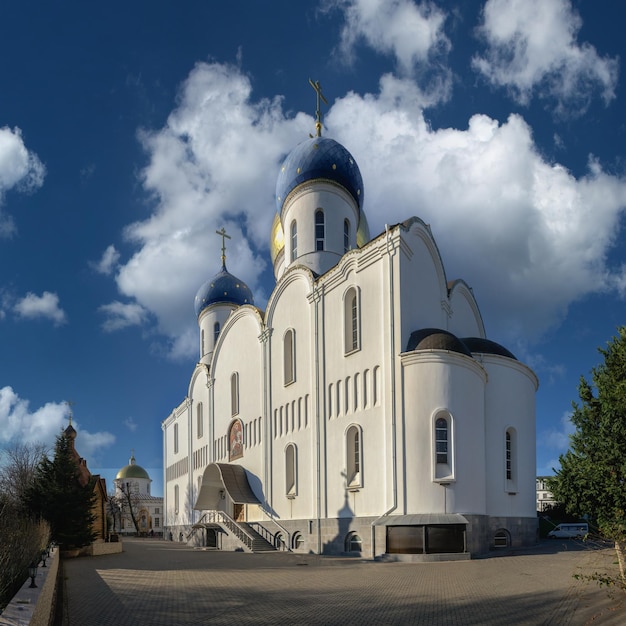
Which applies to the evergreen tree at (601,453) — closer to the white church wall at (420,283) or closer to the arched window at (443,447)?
the arched window at (443,447)

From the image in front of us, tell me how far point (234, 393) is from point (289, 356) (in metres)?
6.89

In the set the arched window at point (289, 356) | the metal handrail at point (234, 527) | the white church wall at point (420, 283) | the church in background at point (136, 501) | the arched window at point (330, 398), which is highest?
the white church wall at point (420, 283)

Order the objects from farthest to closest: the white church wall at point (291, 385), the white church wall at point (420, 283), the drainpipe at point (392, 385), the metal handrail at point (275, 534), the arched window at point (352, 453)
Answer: the metal handrail at point (275, 534) < the white church wall at point (291, 385) < the arched window at point (352, 453) < the white church wall at point (420, 283) < the drainpipe at point (392, 385)

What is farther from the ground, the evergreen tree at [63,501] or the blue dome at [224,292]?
the blue dome at [224,292]

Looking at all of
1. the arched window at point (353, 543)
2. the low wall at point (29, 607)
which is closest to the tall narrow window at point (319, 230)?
the arched window at point (353, 543)

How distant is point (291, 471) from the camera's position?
88.1 feet

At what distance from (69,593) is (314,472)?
39.7 feet

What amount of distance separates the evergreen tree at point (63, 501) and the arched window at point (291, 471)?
7.63m

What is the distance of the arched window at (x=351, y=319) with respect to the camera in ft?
76.0

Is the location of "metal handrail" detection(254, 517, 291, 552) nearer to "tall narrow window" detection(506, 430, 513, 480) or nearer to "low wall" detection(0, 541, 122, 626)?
"tall narrow window" detection(506, 430, 513, 480)

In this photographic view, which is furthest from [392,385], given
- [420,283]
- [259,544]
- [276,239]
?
[276,239]

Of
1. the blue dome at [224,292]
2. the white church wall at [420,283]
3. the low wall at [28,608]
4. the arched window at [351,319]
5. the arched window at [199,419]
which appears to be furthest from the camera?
the blue dome at [224,292]

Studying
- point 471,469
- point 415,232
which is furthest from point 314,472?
point 415,232

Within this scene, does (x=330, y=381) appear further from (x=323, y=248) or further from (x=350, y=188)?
(x=350, y=188)
